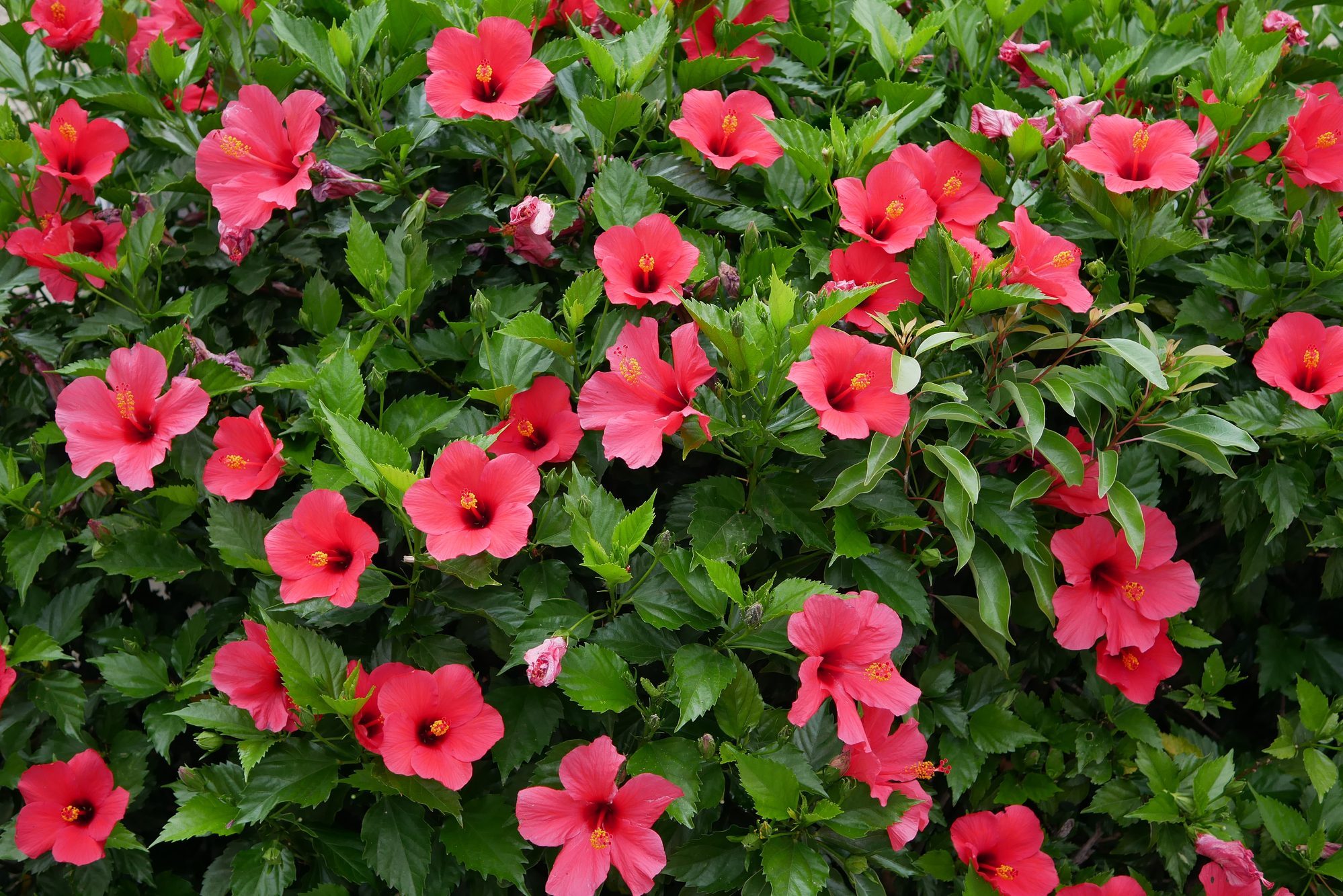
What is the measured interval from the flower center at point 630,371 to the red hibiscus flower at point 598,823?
491 mm

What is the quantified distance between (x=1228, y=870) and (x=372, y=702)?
1361 mm

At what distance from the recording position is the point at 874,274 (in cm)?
163

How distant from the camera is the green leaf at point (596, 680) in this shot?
4.42ft

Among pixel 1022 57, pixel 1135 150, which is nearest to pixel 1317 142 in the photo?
pixel 1135 150

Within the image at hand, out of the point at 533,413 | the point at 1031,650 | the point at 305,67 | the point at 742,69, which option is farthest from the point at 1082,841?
the point at 305,67

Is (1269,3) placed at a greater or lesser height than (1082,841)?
greater

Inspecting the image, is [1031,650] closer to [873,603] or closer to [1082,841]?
[1082,841]

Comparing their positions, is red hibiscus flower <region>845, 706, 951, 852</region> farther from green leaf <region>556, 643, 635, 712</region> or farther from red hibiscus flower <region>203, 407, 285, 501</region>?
red hibiscus flower <region>203, 407, 285, 501</region>

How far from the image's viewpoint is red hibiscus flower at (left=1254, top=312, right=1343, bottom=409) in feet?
5.43

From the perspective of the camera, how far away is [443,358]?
67.9 inches

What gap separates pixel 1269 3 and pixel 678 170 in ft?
4.65

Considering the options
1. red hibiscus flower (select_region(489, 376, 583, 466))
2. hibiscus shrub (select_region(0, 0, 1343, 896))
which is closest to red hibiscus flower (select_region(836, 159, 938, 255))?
hibiscus shrub (select_region(0, 0, 1343, 896))

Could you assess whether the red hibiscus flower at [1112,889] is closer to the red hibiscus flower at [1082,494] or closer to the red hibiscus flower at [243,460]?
the red hibiscus flower at [1082,494]

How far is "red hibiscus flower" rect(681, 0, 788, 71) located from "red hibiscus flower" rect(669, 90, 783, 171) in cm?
29
